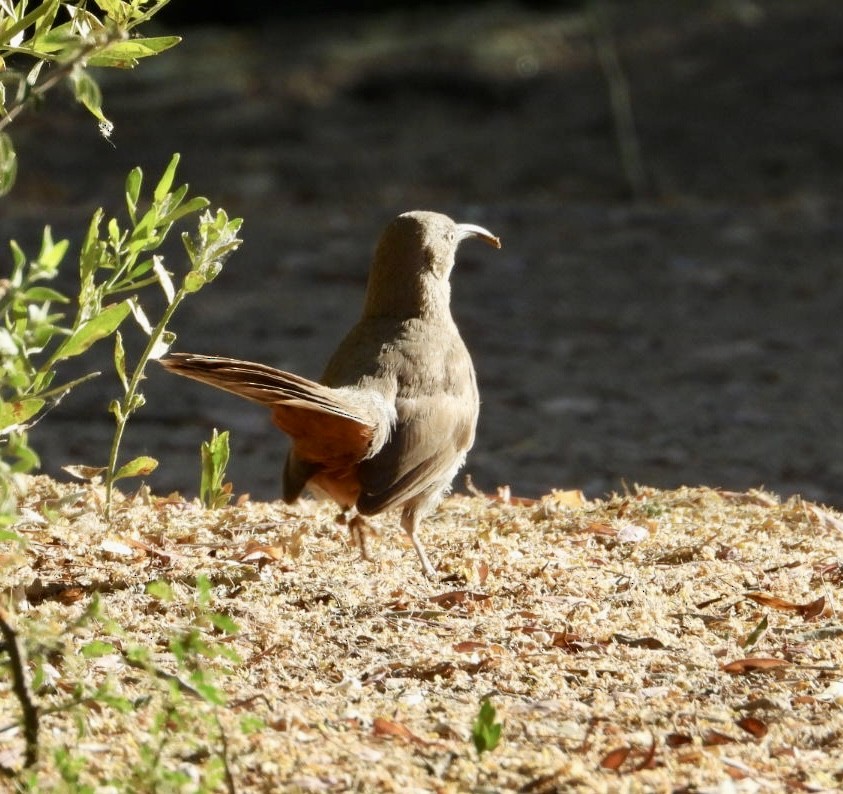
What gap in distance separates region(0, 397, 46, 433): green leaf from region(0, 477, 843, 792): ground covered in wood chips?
0.23 metres

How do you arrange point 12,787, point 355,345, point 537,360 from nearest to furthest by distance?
point 12,787 → point 355,345 → point 537,360

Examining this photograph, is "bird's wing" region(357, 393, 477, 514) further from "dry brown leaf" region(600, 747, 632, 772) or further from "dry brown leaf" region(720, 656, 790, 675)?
"dry brown leaf" region(600, 747, 632, 772)

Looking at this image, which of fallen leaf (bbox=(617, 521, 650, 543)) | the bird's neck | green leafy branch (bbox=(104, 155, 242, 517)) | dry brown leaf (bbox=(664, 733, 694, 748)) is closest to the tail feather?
green leafy branch (bbox=(104, 155, 242, 517))

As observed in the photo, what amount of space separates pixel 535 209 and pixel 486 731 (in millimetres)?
11440

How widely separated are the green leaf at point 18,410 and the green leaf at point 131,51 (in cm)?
78

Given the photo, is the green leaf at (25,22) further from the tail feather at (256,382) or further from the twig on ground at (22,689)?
the twig on ground at (22,689)

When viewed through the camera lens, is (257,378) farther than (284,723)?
Yes

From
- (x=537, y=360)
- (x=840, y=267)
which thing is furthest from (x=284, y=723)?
(x=840, y=267)

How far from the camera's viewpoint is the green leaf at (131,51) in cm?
321

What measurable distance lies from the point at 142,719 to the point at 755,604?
1764 mm

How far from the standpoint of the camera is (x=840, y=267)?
40.7 ft

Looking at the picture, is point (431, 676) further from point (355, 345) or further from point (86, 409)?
point (86, 409)

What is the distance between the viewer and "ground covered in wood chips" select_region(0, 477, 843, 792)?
2820 mm

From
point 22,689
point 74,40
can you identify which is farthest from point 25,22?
point 22,689
